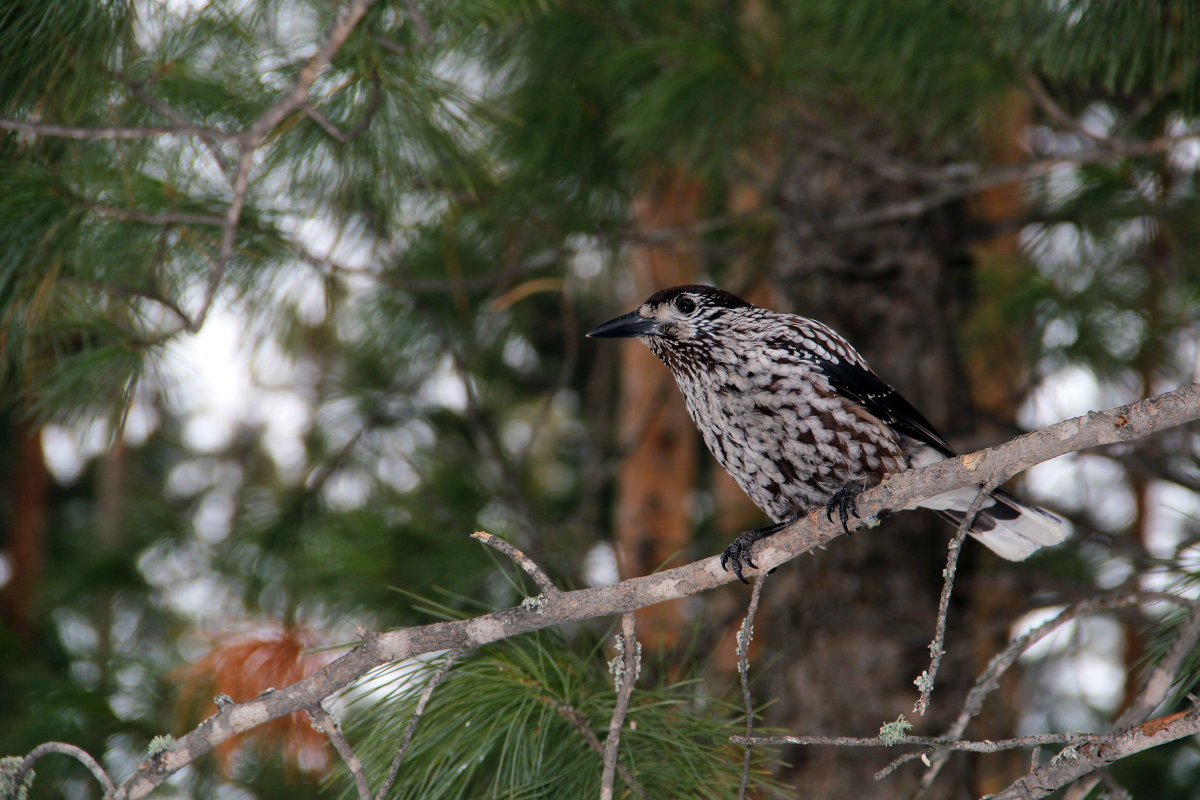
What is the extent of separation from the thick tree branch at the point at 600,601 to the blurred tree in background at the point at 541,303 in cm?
10

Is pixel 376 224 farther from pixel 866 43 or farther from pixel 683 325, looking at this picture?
pixel 866 43

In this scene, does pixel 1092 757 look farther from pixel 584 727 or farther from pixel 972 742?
pixel 584 727

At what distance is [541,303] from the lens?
4820 millimetres

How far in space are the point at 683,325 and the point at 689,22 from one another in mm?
1215

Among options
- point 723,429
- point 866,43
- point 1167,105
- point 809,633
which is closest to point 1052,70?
point 866,43

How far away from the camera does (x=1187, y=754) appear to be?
4176 millimetres

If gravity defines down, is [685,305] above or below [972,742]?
above

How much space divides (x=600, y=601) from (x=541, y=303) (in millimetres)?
3241

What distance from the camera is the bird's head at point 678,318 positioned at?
8.39 feet

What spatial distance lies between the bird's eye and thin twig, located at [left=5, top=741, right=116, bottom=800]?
1719 mm

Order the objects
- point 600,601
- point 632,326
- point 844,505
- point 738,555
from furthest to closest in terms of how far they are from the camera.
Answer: point 632,326 < point 738,555 < point 844,505 < point 600,601

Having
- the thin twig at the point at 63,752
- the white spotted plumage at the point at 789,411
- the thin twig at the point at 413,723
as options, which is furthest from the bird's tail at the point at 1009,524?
the thin twig at the point at 63,752

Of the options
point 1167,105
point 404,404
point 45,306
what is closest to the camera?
point 45,306

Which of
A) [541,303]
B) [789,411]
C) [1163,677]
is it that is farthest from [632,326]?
[541,303]
